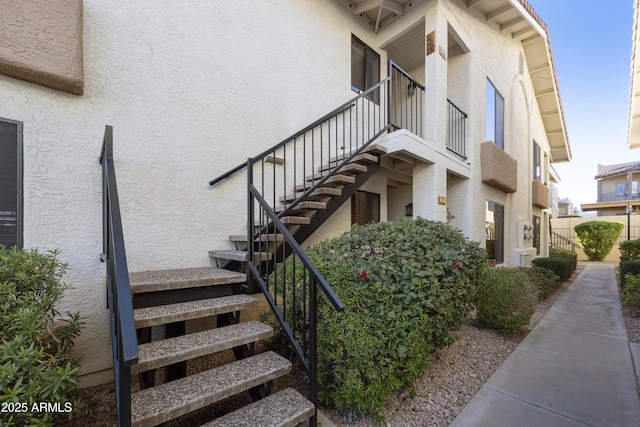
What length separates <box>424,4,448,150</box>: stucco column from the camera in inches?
213

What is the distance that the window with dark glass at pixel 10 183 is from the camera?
93.7 inches

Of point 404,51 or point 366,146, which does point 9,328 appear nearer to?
point 366,146

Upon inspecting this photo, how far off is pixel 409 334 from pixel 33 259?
2.80 meters

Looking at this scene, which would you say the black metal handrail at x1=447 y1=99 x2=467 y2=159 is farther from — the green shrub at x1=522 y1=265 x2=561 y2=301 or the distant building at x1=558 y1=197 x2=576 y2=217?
the distant building at x1=558 y1=197 x2=576 y2=217

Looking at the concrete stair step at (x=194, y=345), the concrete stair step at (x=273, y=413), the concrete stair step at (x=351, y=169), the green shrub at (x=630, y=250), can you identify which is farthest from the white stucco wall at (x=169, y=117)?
the green shrub at (x=630, y=250)

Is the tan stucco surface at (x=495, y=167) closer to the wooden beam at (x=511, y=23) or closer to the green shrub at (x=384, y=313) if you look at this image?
the wooden beam at (x=511, y=23)

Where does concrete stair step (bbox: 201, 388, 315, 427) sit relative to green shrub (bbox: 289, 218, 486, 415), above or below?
below

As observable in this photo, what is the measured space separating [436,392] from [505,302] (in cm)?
208

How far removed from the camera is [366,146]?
4637 mm

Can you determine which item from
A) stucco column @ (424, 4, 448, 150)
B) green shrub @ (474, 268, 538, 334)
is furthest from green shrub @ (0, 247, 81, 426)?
stucco column @ (424, 4, 448, 150)

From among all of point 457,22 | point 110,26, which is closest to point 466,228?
point 457,22

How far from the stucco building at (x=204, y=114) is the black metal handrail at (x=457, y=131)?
0.03 metres

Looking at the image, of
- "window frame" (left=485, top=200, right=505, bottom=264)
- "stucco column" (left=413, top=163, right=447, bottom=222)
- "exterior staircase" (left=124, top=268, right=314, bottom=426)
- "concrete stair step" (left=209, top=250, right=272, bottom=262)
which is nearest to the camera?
"exterior staircase" (left=124, top=268, right=314, bottom=426)

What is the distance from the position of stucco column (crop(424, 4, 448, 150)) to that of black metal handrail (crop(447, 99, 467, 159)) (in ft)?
4.00
